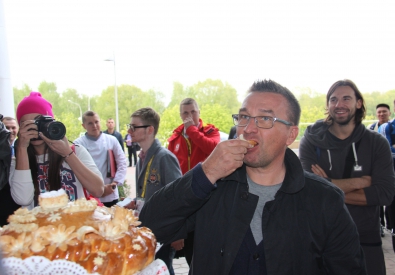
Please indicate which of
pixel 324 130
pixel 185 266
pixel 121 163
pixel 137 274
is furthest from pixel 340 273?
pixel 121 163

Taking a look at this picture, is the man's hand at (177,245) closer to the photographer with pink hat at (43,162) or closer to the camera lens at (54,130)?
the photographer with pink hat at (43,162)


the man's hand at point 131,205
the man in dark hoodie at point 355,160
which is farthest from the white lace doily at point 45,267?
the man in dark hoodie at point 355,160

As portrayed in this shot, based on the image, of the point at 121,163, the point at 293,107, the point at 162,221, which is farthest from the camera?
the point at 121,163

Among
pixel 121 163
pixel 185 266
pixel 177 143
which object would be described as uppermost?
pixel 177 143

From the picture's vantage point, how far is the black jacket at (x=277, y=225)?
164 cm

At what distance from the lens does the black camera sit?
2.35 meters

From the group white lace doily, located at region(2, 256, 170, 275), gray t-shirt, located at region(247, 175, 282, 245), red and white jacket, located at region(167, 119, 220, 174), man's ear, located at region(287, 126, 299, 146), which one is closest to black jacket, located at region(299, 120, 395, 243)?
man's ear, located at region(287, 126, 299, 146)

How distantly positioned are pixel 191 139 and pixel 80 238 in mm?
3900

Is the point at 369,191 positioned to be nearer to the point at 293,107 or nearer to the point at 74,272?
the point at 293,107

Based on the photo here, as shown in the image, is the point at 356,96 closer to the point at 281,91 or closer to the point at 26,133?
the point at 281,91

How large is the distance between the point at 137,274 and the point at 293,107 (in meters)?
1.33

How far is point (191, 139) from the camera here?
4.79m

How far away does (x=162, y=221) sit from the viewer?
5.57ft

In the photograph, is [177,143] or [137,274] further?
[177,143]
